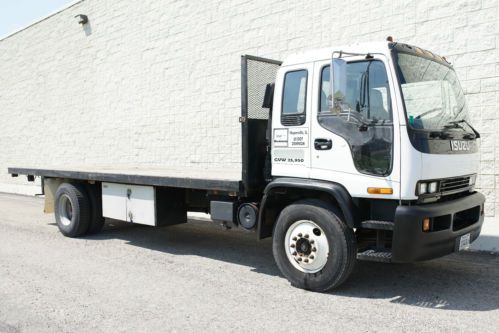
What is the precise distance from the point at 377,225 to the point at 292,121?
1505mm

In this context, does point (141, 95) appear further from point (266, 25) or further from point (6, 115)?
point (6, 115)

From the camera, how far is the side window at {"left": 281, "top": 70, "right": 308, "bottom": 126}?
5.45 m

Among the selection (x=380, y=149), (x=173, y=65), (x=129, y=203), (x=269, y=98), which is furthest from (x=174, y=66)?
(x=380, y=149)

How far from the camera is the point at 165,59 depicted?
14.4 meters

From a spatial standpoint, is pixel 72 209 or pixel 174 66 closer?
pixel 72 209

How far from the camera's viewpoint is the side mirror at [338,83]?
467 cm

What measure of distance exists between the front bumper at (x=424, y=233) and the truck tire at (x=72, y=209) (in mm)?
5784

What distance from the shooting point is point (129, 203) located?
7.76 metres

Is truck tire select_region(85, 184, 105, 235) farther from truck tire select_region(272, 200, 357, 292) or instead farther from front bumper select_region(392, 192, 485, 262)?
front bumper select_region(392, 192, 485, 262)

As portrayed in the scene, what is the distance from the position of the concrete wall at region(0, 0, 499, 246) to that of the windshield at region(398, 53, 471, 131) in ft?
11.2

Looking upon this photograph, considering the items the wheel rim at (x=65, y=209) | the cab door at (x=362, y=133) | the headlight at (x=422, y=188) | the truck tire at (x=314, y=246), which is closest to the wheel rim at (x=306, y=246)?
the truck tire at (x=314, y=246)

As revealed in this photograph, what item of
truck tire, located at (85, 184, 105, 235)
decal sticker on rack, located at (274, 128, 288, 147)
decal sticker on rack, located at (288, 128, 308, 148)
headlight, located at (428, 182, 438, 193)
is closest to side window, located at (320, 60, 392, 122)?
decal sticker on rack, located at (288, 128, 308, 148)

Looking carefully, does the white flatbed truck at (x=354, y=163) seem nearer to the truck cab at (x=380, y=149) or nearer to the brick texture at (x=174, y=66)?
the truck cab at (x=380, y=149)

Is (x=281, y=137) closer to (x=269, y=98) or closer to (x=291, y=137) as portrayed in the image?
(x=291, y=137)
